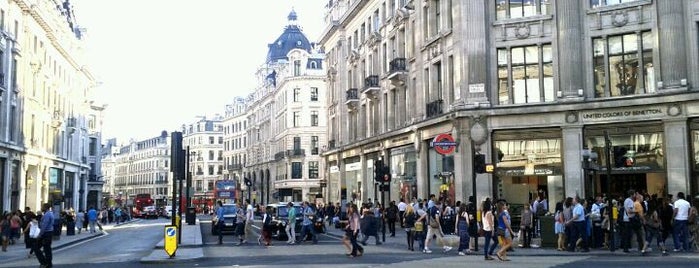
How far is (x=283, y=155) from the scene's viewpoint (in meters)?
88.9

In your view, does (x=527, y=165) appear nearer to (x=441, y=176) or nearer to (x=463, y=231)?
(x=441, y=176)

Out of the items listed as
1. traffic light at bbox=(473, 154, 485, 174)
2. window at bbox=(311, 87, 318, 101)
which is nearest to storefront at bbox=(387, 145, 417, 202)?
traffic light at bbox=(473, 154, 485, 174)

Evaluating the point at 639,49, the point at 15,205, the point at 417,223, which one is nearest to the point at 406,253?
the point at 417,223

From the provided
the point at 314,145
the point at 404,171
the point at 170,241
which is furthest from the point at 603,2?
the point at 314,145

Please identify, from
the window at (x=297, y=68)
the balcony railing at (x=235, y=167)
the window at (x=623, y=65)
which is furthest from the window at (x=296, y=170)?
the window at (x=623, y=65)

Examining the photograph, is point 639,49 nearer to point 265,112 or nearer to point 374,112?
point 374,112

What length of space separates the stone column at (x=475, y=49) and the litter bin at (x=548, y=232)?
1157 cm

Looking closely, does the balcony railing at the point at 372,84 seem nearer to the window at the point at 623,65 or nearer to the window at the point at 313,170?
the window at the point at 623,65

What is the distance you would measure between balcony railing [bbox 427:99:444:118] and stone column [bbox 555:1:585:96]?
705 cm

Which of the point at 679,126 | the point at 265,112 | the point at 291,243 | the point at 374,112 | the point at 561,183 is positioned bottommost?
the point at 291,243

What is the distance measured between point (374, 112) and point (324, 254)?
27.7 meters

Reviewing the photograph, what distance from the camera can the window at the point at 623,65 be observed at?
30609mm

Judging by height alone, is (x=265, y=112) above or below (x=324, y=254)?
above

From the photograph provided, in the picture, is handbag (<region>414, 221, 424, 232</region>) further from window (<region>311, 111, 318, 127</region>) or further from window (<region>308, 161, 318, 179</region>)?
window (<region>308, 161, 318, 179</region>)
